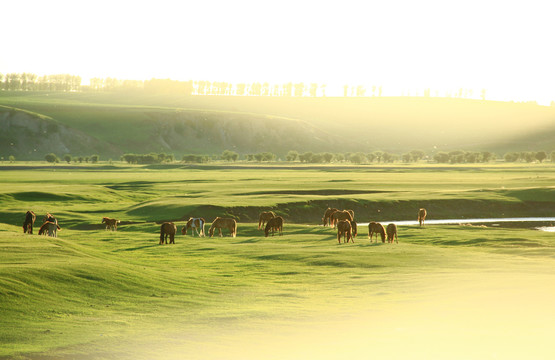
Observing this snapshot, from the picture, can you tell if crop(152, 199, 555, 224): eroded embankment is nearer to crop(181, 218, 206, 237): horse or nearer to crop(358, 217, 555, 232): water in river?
crop(358, 217, 555, 232): water in river

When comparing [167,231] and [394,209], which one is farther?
[394,209]

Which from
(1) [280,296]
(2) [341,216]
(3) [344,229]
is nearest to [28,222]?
(3) [344,229]

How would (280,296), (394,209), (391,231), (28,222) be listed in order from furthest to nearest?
(394,209), (391,231), (28,222), (280,296)

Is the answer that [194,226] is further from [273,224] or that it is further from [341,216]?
[341,216]

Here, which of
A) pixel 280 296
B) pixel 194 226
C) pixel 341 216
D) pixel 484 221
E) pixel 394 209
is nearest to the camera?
pixel 280 296

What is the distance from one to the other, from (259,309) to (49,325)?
24.1 feet

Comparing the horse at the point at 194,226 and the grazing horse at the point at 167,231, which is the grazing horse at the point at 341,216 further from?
the grazing horse at the point at 167,231

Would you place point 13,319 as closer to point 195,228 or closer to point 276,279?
point 276,279

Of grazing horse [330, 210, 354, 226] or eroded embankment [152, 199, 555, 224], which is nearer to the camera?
grazing horse [330, 210, 354, 226]

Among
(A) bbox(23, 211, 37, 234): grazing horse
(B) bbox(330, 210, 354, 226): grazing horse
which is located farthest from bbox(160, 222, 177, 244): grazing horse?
(B) bbox(330, 210, 354, 226): grazing horse

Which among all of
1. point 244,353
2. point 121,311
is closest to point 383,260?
point 121,311

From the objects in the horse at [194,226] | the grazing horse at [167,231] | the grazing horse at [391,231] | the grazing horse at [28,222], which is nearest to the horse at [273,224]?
the horse at [194,226]

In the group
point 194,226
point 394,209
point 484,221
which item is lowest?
point 394,209

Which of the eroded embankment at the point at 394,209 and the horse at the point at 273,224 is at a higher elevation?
the horse at the point at 273,224
